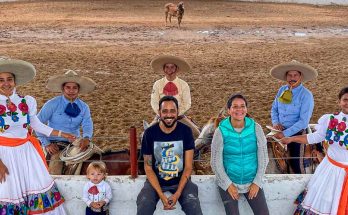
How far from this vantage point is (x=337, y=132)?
427 centimetres

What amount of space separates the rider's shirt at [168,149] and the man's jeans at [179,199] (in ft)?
0.39

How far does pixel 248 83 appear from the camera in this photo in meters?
12.3

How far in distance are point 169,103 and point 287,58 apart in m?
11.9

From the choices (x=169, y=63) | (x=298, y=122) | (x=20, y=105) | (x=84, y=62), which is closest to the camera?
(x=20, y=105)

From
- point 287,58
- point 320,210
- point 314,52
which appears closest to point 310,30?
point 314,52

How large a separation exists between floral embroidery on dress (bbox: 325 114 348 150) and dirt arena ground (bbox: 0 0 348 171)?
7.07 feet

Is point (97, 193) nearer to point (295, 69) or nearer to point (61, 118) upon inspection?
point (61, 118)

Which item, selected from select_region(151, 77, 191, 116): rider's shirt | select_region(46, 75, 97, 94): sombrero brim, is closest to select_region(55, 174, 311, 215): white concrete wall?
select_region(46, 75, 97, 94): sombrero brim

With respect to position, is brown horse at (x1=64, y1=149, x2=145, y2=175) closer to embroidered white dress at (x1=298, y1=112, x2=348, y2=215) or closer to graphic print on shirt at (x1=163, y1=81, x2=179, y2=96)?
graphic print on shirt at (x1=163, y1=81, x2=179, y2=96)

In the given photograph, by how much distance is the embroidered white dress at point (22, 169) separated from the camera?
4207 mm

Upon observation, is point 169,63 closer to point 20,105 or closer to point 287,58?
point 20,105

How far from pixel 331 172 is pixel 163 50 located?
515 inches

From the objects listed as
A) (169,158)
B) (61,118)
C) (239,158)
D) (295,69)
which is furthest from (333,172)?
(61,118)

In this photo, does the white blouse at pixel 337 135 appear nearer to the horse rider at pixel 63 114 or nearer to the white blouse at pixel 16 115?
the horse rider at pixel 63 114
